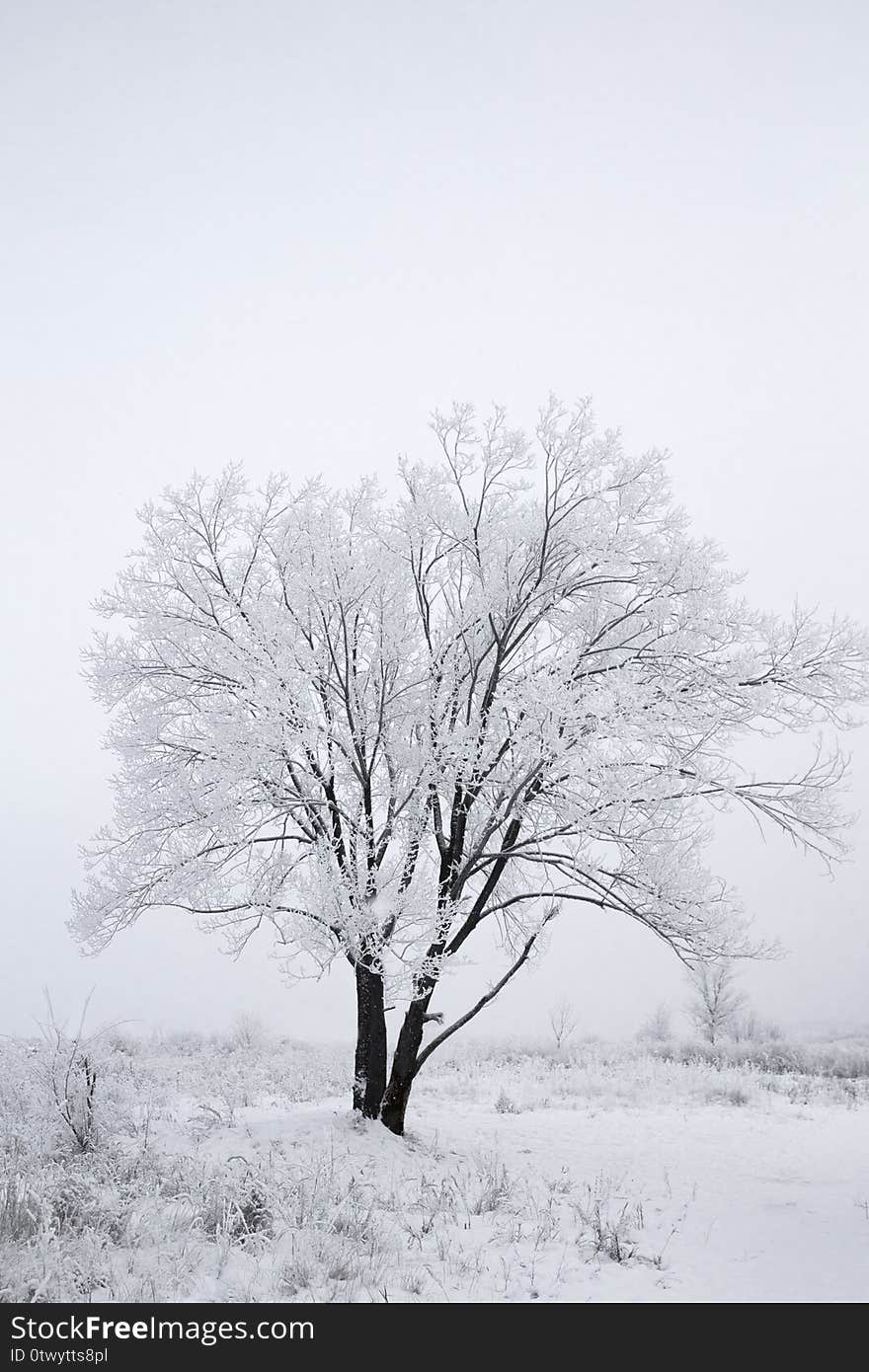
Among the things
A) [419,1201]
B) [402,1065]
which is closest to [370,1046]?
[402,1065]

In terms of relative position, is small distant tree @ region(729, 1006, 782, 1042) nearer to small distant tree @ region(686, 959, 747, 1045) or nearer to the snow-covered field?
small distant tree @ region(686, 959, 747, 1045)

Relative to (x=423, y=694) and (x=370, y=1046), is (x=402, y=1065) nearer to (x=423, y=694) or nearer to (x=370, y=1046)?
(x=370, y=1046)

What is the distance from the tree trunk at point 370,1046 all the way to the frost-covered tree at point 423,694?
0.04m

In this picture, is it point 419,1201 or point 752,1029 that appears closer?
point 419,1201

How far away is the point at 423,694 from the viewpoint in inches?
450

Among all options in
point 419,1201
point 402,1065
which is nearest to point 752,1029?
point 402,1065

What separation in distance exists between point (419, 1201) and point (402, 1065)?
329 centimetres

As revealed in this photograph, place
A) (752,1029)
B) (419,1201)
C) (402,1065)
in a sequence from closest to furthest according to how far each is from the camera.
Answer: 1. (419,1201)
2. (402,1065)
3. (752,1029)

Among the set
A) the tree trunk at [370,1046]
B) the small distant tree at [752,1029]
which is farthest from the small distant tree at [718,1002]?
the tree trunk at [370,1046]

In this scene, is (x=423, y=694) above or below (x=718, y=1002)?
above

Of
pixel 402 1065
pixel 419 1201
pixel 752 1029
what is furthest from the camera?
pixel 752 1029

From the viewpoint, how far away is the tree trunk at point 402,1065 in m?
10.5
